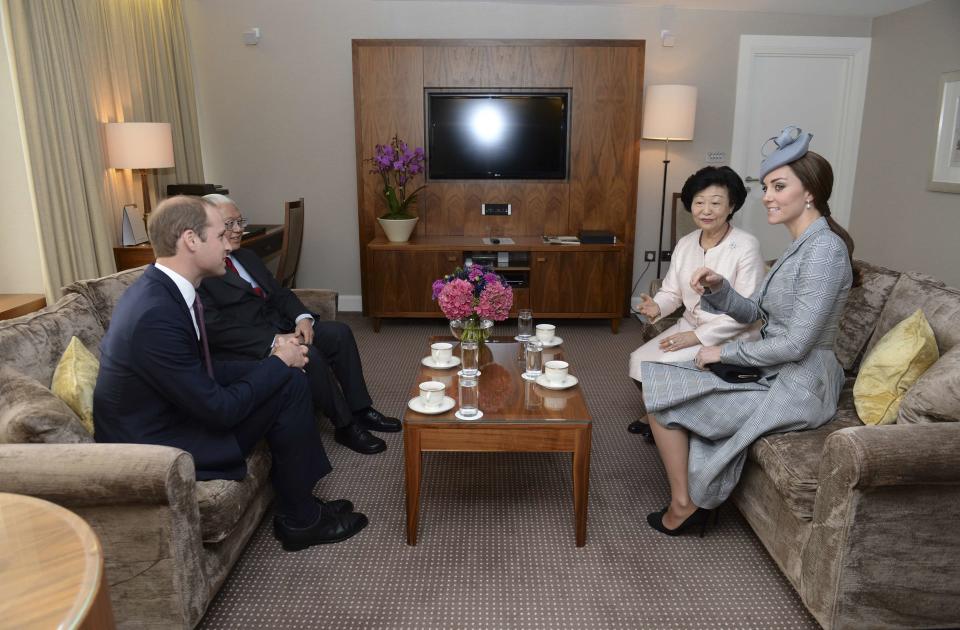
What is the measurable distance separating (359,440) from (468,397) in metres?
0.94

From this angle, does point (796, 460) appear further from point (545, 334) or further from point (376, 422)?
point (376, 422)

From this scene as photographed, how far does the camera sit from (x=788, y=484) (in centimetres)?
189

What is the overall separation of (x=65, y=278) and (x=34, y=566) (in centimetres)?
287

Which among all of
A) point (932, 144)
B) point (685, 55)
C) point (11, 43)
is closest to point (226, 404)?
point (11, 43)

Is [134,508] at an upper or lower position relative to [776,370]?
lower

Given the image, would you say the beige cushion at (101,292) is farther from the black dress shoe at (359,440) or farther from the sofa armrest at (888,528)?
the sofa armrest at (888,528)

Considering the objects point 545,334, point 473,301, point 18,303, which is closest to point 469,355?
point 473,301

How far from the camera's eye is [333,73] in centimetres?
495

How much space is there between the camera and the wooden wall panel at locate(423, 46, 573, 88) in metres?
4.64

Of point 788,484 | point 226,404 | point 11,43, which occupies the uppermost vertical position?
point 11,43

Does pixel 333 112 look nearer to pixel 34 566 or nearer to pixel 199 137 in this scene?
pixel 199 137

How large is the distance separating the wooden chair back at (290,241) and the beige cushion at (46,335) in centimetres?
194

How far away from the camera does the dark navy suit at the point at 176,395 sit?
1789mm

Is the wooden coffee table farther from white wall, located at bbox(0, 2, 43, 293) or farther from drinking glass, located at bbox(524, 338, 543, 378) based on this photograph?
white wall, located at bbox(0, 2, 43, 293)
